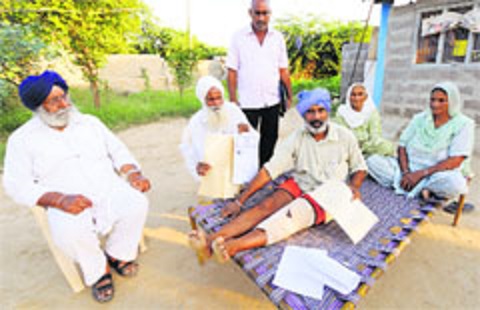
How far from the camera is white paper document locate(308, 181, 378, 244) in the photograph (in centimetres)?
222

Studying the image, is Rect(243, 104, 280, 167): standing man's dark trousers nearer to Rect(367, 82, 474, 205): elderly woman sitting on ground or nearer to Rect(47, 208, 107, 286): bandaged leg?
Rect(367, 82, 474, 205): elderly woman sitting on ground

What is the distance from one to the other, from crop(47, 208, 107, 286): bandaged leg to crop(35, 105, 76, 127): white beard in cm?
65

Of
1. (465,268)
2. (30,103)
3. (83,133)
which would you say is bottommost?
(465,268)

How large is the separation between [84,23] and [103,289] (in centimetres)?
688

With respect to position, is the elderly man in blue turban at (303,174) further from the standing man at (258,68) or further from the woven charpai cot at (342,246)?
the standing man at (258,68)

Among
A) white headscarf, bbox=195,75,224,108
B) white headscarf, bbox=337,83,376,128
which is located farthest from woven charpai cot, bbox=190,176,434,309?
white headscarf, bbox=337,83,376,128

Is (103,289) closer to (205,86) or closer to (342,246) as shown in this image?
(342,246)

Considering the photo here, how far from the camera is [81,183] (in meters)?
2.37

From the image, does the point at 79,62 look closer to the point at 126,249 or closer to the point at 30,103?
the point at 30,103

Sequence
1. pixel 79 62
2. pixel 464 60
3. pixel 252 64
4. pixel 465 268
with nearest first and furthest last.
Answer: pixel 465 268
pixel 252 64
pixel 464 60
pixel 79 62

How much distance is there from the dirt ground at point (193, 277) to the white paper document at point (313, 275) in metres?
0.48

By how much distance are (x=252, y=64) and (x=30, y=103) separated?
213cm

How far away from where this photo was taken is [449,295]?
7.33ft

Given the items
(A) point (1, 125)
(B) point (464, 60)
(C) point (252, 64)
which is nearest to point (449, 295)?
(C) point (252, 64)
